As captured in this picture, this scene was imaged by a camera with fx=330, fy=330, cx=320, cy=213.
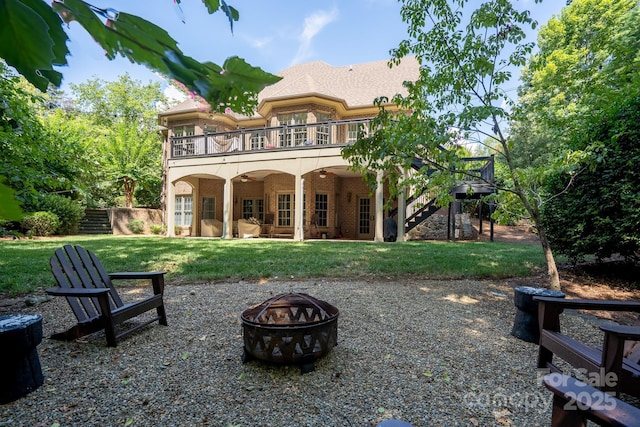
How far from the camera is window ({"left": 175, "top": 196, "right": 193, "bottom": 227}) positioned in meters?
18.2

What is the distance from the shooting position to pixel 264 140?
644 inches

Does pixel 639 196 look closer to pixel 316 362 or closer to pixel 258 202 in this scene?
pixel 316 362

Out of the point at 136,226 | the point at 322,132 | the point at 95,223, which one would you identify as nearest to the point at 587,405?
the point at 322,132

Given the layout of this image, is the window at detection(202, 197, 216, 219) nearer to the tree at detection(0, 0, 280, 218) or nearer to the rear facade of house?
the rear facade of house

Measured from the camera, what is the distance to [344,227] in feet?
54.6

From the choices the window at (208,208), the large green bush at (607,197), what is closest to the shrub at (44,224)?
the window at (208,208)

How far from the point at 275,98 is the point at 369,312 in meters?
12.5

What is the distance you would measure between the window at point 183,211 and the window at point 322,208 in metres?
7.39

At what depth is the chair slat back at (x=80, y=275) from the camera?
11.3 feet

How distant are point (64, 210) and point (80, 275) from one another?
49.6 ft

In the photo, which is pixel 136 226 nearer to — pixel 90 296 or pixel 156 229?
pixel 156 229

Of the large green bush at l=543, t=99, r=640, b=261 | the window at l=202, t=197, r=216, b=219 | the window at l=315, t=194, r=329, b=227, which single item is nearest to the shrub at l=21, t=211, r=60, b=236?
the window at l=202, t=197, r=216, b=219

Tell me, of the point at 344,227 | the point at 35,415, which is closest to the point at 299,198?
the point at 344,227

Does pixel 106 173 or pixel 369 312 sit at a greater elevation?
pixel 106 173
